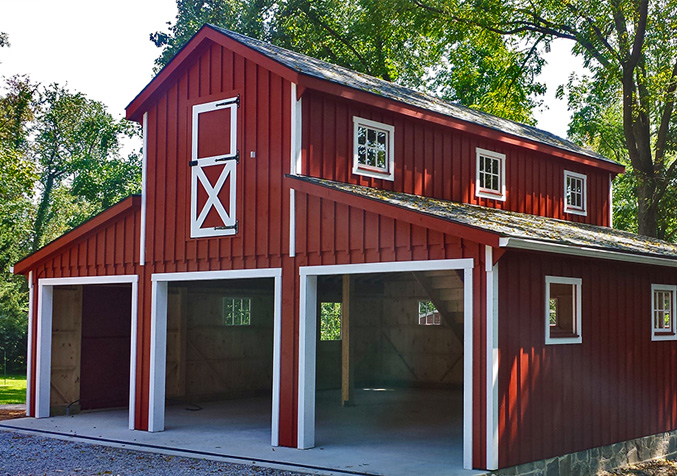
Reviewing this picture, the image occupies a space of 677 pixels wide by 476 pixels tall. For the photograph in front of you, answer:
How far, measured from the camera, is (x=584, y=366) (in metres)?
11.3

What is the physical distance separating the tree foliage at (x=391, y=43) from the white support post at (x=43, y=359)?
14404 mm

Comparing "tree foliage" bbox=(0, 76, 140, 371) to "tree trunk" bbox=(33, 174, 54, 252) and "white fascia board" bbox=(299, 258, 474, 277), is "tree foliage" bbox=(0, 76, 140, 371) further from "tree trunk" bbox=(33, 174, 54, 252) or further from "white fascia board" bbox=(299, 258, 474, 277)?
"white fascia board" bbox=(299, 258, 474, 277)

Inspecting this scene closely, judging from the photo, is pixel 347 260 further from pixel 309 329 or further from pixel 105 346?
pixel 105 346

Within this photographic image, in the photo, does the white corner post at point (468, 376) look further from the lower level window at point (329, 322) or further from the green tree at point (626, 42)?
the green tree at point (626, 42)

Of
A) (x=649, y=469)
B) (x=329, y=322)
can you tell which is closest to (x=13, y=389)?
(x=329, y=322)

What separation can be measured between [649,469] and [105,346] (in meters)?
10.6

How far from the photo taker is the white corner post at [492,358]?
938cm

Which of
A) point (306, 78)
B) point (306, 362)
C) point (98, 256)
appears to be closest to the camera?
point (306, 362)

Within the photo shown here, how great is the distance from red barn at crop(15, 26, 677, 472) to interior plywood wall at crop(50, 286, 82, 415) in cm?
4

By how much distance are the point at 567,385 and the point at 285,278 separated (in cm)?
423

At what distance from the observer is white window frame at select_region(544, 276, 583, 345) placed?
34.6ft

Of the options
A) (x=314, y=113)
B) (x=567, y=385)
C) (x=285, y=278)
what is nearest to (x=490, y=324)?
(x=567, y=385)

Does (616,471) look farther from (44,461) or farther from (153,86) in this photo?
(153,86)

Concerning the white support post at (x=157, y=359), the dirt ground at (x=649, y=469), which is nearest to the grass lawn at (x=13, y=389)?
the white support post at (x=157, y=359)
